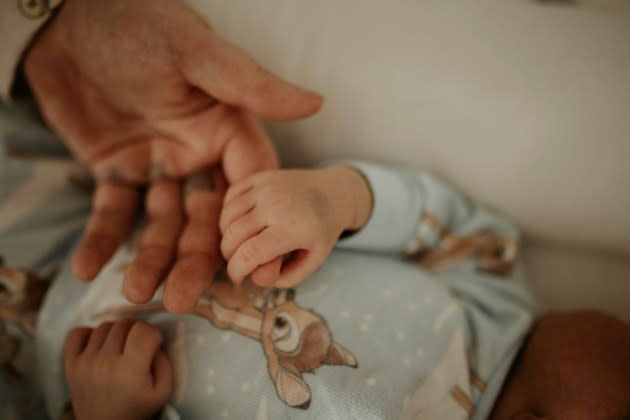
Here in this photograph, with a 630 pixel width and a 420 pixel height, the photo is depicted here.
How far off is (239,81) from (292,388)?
243 millimetres

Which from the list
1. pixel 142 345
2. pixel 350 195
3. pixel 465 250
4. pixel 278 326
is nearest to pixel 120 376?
pixel 142 345

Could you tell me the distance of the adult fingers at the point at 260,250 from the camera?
29cm

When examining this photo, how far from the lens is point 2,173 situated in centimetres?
46

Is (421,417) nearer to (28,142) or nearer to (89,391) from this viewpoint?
(89,391)

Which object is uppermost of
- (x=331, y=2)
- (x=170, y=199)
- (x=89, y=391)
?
(x=331, y=2)

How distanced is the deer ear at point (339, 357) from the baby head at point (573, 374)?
0.56ft

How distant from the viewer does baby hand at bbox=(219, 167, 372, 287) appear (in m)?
0.29

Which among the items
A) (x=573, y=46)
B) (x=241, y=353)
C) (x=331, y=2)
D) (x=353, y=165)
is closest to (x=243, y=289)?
(x=241, y=353)

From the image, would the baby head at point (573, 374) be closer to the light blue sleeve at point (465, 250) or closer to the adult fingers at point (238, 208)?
the light blue sleeve at point (465, 250)

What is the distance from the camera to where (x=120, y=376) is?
33 cm

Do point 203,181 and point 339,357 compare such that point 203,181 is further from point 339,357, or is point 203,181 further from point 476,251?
point 476,251

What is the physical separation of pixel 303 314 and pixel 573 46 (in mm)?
376

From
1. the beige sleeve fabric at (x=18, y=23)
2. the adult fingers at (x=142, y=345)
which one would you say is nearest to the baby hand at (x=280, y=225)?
the adult fingers at (x=142, y=345)

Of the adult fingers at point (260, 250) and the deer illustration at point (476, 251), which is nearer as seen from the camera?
the adult fingers at point (260, 250)
